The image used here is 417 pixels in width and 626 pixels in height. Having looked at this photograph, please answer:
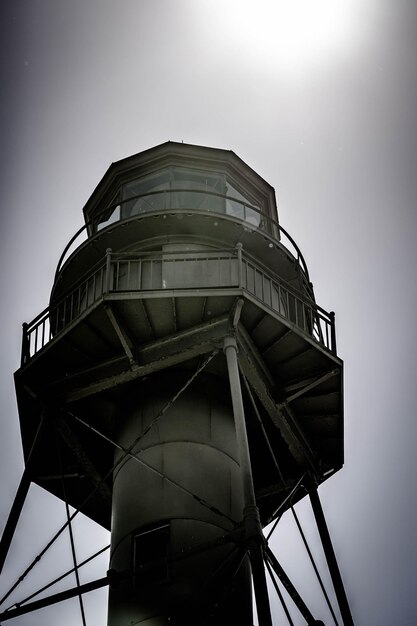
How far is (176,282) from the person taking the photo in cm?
1669

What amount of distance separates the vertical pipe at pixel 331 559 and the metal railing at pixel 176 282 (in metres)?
3.25

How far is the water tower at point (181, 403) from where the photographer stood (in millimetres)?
14484

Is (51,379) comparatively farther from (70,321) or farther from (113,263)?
(113,263)

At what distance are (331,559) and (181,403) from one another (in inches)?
170

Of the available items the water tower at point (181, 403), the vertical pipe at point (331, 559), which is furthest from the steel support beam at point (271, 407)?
the vertical pipe at point (331, 559)

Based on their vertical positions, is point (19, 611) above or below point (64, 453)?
below

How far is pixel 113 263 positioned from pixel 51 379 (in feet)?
8.86

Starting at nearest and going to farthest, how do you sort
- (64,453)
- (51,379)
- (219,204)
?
(51,379)
(64,453)
(219,204)

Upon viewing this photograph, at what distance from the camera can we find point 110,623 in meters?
14.5

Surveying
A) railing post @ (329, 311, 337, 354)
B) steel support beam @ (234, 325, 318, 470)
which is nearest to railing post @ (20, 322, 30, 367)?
steel support beam @ (234, 325, 318, 470)

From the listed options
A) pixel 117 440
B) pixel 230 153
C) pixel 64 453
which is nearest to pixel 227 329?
pixel 117 440

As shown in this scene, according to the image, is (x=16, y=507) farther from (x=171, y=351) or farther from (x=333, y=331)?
(x=333, y=331)

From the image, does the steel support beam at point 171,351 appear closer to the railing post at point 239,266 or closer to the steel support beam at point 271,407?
the steel support beam at point 271,407

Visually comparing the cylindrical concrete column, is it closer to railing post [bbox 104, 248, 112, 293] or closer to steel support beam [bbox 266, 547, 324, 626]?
steel support beam [bbox 266, 547, 324, 626]
